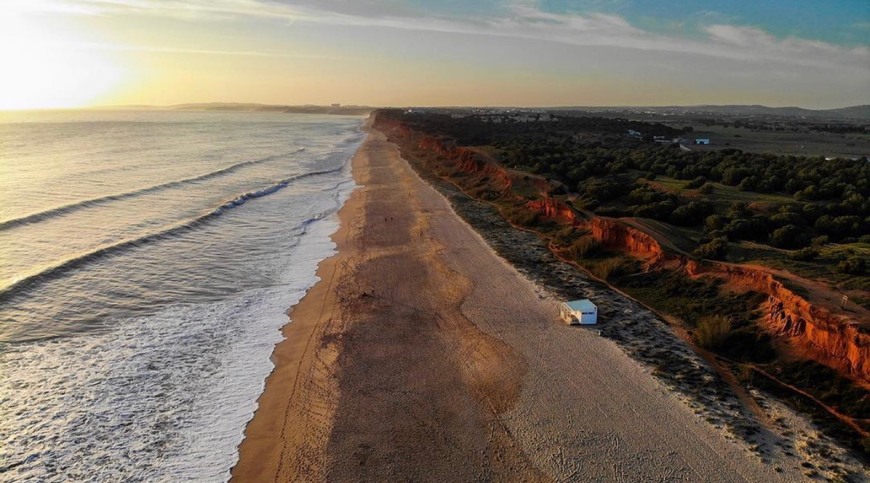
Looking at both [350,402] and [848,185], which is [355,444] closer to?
[350,402]

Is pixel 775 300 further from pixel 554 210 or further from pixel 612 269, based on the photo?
pixel 554 210

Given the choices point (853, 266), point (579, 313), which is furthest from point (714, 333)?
point (853, 266)

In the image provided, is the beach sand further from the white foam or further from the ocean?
the ocean

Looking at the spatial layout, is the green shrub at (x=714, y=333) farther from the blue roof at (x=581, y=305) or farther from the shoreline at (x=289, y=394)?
the shoreline at (x=289, y=394)

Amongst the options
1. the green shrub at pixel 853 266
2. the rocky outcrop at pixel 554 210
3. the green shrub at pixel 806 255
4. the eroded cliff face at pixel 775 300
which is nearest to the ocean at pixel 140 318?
the rocky outcrop at pixel 554 210

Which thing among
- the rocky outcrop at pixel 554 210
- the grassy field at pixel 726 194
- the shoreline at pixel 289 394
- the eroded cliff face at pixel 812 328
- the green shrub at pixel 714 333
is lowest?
the shoreline at pixel 289 394

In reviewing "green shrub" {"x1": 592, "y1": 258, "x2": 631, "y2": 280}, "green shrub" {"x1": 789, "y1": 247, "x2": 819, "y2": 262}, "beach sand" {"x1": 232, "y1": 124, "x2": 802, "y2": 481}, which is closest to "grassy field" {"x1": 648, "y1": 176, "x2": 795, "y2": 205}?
"green shrub" {"x1": 789, "y1": 247, "x2": 819, "y2": 262}

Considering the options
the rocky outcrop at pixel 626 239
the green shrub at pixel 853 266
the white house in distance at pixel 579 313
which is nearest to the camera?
the green shrub at pixel 853 266
